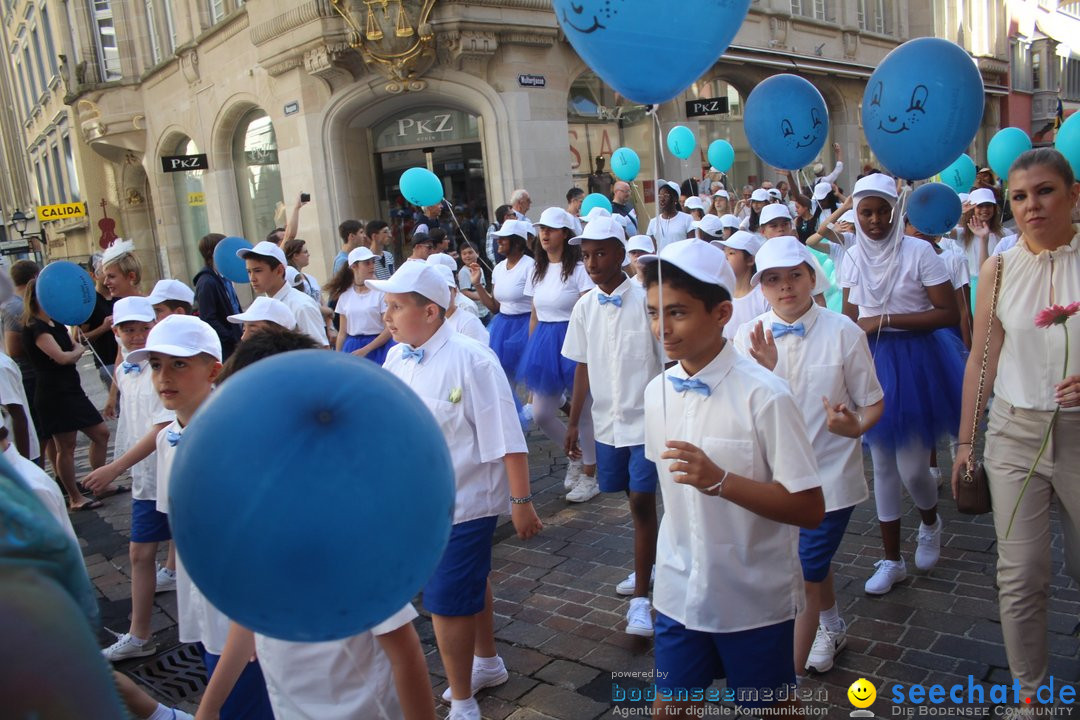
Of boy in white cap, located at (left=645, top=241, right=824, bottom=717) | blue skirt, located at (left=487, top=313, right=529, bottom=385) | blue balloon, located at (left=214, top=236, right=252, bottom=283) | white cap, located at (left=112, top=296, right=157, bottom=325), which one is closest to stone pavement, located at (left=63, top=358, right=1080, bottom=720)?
boy in white cap, located at (left=645, top=241, right=824, bottom=717)

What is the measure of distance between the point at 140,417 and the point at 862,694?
3948mm

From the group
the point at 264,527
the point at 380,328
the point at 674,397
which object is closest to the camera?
the point at 264,527

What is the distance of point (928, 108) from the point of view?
4.58 metres

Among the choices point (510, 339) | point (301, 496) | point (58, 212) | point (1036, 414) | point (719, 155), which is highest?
point (58, 212)

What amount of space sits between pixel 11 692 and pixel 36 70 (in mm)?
39854

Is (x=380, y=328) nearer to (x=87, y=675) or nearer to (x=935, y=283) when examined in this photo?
(x=935, y=283)

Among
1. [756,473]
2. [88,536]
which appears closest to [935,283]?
[756,473]

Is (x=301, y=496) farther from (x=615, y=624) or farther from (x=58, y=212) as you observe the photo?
(x=58, y=212)

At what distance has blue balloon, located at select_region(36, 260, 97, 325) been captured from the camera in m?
6.76

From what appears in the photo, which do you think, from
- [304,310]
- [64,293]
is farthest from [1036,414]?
[64,293]

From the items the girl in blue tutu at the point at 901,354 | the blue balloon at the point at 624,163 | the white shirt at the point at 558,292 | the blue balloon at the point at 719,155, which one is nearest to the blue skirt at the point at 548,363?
the white shirt at the point at 558,292

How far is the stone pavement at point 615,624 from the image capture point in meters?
3.56

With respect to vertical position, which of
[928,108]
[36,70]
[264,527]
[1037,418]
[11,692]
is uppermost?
[36,70]

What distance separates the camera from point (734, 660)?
8.31 feet
